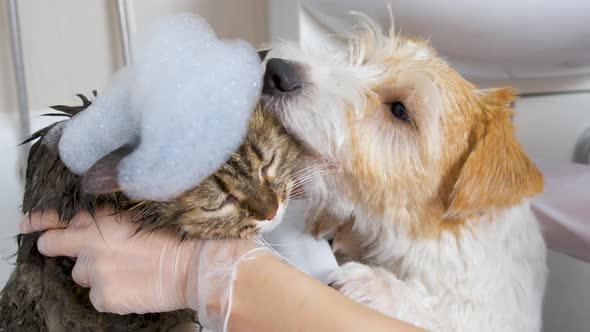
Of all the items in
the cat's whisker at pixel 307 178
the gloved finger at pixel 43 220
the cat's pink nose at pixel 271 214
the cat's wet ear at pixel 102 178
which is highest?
the cat's wet ear at pixel 102 178

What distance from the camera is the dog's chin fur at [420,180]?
102cm

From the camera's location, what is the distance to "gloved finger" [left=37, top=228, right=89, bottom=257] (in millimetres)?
953

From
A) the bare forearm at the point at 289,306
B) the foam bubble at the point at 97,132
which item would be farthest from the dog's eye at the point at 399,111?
the foam bubble at the point at 97,132

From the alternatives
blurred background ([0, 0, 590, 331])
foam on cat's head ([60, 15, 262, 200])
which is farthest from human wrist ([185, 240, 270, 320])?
blurred background ([0, 0, 590, 331])

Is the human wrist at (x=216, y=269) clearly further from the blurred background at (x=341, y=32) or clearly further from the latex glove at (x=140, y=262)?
the blurred background at (x=341, y=32)

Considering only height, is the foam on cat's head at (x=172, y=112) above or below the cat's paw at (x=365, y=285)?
above

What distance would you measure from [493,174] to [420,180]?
0.14 m

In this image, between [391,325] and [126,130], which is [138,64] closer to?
[126,130]

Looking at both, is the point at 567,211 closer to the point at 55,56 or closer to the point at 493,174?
the point at 493,174

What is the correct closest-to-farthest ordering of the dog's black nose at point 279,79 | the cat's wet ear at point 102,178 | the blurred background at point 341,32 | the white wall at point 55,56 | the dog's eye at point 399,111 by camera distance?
the cat's wet ear at point 102,178 → the dog's black nose at point 279,79 → the dog's eye at point 399,111 → the blurred background at point 341,32 → the white wall at point 55,56

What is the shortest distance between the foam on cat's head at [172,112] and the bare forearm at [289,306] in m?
0.20

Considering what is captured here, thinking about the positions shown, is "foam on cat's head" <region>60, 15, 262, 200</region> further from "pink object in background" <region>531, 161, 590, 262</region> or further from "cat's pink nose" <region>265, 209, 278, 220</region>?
"pink object in background" <region>531, 161, 590, 262</region>

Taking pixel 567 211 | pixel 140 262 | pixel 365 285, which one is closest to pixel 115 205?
pixel 140 262

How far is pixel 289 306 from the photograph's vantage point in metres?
0.83
